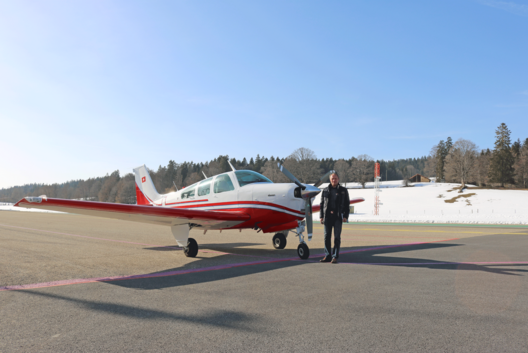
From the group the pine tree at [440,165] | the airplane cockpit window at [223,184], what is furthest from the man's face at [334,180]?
the pine tree at [440,165]

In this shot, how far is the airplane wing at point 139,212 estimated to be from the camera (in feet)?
21.0

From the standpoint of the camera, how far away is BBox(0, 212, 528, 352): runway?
9.82 ft

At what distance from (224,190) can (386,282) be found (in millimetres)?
5540

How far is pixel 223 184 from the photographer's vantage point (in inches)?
385

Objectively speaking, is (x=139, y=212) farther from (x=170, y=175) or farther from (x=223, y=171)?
(x=170, y=175)

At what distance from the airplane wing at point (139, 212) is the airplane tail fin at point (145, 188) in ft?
17.2

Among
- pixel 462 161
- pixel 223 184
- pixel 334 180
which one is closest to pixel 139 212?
pixel 223 184

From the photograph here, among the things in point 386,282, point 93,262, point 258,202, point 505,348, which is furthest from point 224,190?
point 505,348

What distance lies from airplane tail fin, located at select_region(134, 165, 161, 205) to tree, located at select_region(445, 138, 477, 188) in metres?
75.3

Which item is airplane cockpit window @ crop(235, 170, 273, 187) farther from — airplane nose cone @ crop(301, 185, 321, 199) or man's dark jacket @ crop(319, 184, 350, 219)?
man's dark jacket @ crop(319, 184, 350, 219)

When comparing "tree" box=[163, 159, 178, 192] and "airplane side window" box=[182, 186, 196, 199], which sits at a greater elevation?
"tree" box=[163, 159, 178, 192]

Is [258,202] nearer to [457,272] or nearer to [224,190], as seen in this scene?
[224,190]

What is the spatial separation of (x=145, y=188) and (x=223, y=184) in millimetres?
5872

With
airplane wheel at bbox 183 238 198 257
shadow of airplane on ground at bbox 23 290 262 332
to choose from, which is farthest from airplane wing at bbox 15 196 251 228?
shadow of airplane on ground at bbox 23 290 262 332
